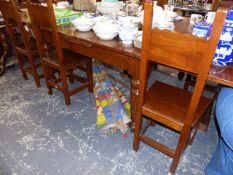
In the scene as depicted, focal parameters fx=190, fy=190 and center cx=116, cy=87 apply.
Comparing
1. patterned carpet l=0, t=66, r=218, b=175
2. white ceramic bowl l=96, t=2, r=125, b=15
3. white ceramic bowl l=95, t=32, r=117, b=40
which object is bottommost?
patterned carpet l=0, t=66, r=218, b=175

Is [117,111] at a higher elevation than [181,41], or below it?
below

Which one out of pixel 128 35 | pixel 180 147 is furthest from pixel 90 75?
pixel 180 147

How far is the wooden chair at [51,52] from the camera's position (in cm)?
152

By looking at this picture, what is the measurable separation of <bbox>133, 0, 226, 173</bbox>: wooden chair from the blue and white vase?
0.59 feet

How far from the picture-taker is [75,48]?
1.52 meters

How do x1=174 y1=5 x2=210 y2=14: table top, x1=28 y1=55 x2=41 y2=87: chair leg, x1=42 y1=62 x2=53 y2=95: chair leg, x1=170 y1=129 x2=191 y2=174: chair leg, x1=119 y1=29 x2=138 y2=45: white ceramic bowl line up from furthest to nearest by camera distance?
x1=174 y1=5 x2=210 y2=14: table top → x1=28 y1=55 x2=41 y2=87: chair leg → x1=42 y1=62 x2=53 y2=95: chair leg → x1=119 y1=29 x2=138 y2=45: white ceramic bowl → x1=170 y1=129 x2=191 y2=174: chair leg

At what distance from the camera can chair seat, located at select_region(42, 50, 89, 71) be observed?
5.81 ft

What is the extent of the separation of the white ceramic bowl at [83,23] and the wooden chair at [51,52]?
0.56 ft

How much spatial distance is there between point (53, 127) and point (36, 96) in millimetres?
563

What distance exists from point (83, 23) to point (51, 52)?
0.74 metres

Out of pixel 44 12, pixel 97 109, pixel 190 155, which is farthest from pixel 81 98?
pixel 190 155

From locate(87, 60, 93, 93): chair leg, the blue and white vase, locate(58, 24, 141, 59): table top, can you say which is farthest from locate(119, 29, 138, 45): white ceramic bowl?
locate(87, 60, 93, 93): chair leg

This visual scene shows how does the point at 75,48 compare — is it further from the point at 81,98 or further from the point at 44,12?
the point at 81,98

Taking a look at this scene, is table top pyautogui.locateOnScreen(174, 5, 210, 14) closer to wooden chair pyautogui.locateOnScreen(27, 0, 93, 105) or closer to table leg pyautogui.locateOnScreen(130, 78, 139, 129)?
wooden chair pyautogui.locateOnScreen(27, 0, 93, 105)
